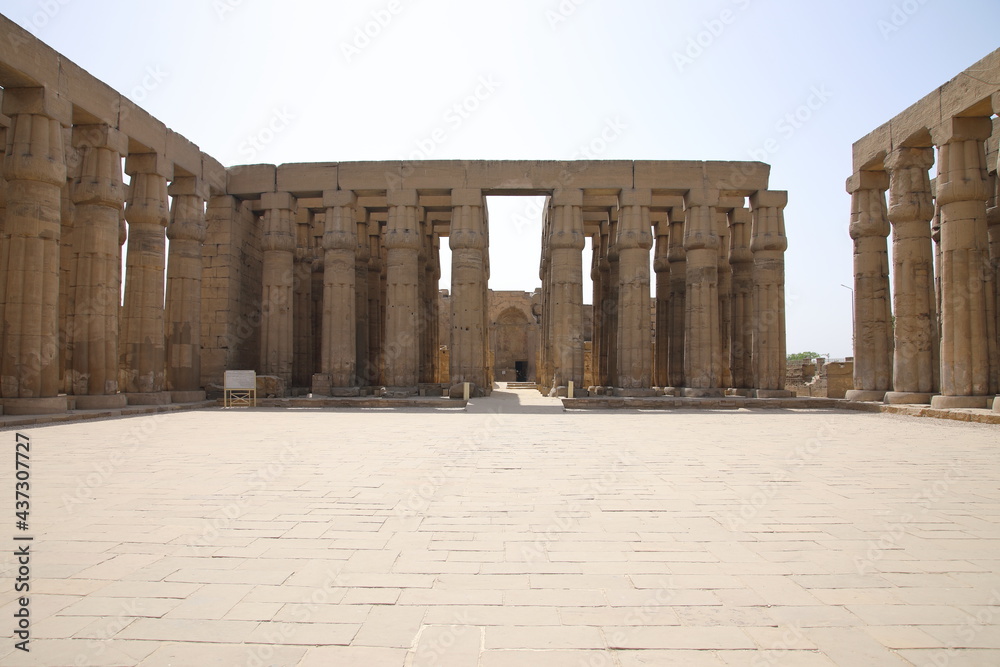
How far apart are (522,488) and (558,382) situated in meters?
15.0

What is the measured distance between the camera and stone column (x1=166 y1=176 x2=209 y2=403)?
61.1 ft

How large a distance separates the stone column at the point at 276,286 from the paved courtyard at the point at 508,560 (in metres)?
13.6

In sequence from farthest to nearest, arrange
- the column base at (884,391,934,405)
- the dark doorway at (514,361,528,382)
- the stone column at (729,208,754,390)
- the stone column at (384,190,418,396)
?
the dark doorway at (514,361,528,382), the stone column at (729,208,754,390), the stone column at (384,190,418,396), the column base at (884,391,934,405)

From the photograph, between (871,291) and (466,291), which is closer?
(871,291)

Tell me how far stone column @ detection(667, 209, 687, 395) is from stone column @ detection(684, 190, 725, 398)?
3.82 meters

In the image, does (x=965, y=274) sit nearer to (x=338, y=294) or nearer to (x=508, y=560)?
(x=508, y=560)

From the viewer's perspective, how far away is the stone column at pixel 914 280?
15656 mm

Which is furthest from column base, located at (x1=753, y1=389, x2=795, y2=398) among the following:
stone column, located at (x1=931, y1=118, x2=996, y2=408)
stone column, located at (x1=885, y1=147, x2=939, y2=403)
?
stone column, located at (x1=931, y1=118, x2=996, y2=408)

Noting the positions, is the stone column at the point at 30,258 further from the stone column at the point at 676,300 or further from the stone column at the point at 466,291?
the stone column at the point at 676,300

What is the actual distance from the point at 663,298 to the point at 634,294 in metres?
5.93

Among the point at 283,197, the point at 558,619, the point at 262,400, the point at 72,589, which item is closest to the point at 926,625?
the point at 558,619

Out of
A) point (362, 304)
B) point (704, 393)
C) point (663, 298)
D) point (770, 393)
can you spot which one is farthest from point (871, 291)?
point (362, 304)

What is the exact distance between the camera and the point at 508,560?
12.1ft

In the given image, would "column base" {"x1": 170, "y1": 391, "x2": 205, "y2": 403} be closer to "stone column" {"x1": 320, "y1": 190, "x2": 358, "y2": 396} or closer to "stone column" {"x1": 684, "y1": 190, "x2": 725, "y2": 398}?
"stone column" {"x1": 320, "y1": 190, "x2": 358, "y2": 396}
